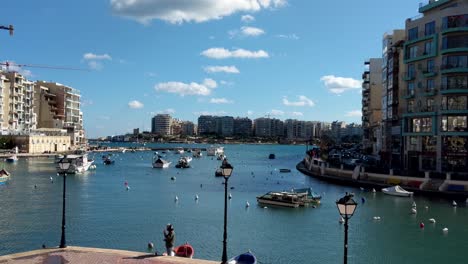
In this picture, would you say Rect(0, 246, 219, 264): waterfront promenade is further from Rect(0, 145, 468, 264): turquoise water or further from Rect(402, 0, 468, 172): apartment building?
Rect(402, 0, 468, 172): apartment building

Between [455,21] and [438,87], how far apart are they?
8.99 meters

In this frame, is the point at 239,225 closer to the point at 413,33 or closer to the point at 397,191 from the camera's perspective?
the point at 397,191

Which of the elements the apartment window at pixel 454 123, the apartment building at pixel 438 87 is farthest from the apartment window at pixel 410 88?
the apartment window at pixel 454 123

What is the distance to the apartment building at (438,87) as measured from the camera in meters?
67.4

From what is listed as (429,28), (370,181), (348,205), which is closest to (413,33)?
(429,28)

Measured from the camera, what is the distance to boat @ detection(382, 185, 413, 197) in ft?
195

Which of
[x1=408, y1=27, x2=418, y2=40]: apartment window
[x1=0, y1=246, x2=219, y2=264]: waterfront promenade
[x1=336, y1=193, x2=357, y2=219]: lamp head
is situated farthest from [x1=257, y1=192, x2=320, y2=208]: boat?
[x1=336, y1=193, x2=357, y2=219]: lamp head

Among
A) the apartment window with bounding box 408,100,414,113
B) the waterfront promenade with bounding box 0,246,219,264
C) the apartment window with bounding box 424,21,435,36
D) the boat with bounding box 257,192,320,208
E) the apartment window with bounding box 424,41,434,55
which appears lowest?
the boat with bounding box 257,192,320,208

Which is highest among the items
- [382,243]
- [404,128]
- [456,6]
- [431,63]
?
[456,6]

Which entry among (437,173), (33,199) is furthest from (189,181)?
(437,173)

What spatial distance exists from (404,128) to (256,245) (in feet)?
167

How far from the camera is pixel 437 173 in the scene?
6316 cm

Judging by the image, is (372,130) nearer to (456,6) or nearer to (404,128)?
(404,128)

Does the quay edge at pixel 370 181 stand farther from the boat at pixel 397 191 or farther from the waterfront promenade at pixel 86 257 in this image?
the waterfront promenade at pixel 86 257
